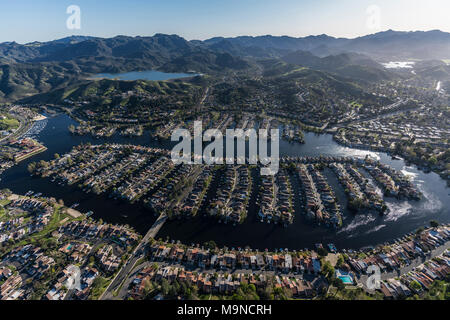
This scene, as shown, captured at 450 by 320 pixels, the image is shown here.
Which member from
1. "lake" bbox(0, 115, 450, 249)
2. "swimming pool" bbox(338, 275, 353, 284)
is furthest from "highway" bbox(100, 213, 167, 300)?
"swimming pool" bbox(338, 275, 353, 284)

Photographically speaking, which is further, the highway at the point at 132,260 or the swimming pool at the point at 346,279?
the swimming pool at the point at 346,279

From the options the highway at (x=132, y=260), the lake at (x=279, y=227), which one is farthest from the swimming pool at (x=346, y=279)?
the highway at (x=132, y=260)

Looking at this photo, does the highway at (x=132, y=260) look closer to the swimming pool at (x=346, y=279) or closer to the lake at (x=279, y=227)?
the lake at (x=279, y=227)

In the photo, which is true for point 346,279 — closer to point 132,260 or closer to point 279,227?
point 279,227

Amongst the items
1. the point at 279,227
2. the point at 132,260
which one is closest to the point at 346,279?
the point at 279,227

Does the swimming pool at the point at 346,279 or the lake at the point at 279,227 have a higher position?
the lake at the point at 279,227

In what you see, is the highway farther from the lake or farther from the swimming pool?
the swimming pool

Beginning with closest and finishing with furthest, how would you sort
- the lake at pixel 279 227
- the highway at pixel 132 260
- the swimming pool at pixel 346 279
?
1. the highway at pixel 132 260
2. the swimming pool at pixel 346 279
3. the lake at pixel 279 227

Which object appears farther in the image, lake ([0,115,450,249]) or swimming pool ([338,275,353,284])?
→ lake ([0,115,450,249])

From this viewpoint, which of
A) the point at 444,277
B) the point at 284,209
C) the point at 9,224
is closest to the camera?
the point at 444,277
